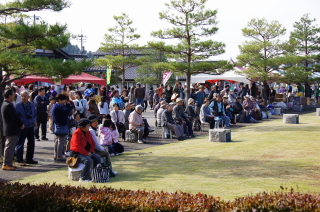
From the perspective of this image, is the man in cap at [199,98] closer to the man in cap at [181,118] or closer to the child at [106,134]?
the man in cap at [181,118]

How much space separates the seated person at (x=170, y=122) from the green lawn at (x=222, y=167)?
607 millimetres

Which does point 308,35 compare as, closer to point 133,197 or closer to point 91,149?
point 91,149

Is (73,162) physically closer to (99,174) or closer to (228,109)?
(99,174)

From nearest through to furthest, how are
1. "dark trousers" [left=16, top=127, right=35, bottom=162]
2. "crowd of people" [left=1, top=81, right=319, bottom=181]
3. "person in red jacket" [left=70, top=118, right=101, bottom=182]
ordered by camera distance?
"person in red jacket" [left=70, top=118, right=101, bottom=182] < "crowd of people" [left=1, top=81, right=319, bottom=181] < "dark trousers" [left=16, top=127, right=35, bottom=162]

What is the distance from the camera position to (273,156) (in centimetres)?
1061

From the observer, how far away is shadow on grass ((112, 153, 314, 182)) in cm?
848

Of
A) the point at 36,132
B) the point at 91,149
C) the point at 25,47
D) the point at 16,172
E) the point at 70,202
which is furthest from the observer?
the point at 36,132

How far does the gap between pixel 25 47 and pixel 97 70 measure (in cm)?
2959

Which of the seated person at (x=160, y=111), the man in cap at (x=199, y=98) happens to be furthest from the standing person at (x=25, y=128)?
the man in cap at (x=199, y=98)

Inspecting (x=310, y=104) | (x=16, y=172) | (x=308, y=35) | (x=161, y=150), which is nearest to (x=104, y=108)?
(x=161, y=150)

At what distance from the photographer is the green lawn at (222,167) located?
7551mm

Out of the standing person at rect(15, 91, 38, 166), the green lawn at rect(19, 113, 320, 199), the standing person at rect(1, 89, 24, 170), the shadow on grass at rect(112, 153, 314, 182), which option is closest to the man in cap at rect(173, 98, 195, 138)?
the green lawn at rect(19, 113, 320, 199)

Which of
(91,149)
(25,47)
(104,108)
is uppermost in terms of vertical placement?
(25,47)

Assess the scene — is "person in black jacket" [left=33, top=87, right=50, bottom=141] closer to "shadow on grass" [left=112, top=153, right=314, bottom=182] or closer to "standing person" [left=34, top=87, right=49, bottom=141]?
"standing person" [left=34, top=87, right=49, bottom=141]
